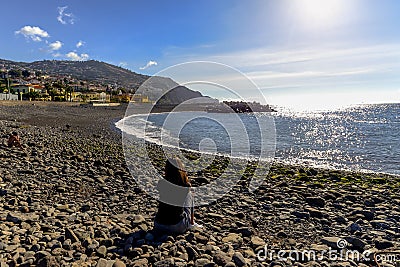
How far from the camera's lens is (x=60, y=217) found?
5223mm

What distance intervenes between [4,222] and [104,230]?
1656 mm

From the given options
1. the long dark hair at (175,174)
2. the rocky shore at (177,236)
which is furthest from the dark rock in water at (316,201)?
the long dark hair at (175,174)

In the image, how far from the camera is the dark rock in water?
7148 mm

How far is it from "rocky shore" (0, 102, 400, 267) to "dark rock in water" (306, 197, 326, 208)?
0.02m

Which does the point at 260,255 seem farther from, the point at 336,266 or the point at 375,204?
the point at 375,204

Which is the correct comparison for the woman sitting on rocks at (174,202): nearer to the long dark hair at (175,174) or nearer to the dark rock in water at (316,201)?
the long dark hair at (175,174)

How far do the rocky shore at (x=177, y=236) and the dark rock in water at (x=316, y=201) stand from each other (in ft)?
0.08

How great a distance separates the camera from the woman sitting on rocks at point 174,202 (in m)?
4.70

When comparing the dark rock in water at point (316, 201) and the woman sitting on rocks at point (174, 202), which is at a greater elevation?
the woman sitting on rocks at point (174, 202)

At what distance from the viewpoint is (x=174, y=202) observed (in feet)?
15.6

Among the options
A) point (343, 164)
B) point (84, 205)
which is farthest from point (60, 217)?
point (343, 164)

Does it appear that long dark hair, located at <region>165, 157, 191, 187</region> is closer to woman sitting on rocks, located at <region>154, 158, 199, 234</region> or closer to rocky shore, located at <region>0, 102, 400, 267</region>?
woman sitting on rocks, located at <region>154, 158, 199, 234</region>

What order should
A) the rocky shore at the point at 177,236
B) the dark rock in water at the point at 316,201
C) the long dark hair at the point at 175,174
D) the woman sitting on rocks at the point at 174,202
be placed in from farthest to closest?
the dark rock in water at the point at 316,201 → the long dark hair at the point at 175,174 → the woman sitting on rocks at the point at 174,202 → the rocky shore at the point at 177,236

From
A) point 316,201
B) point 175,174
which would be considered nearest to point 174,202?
point 175,174
